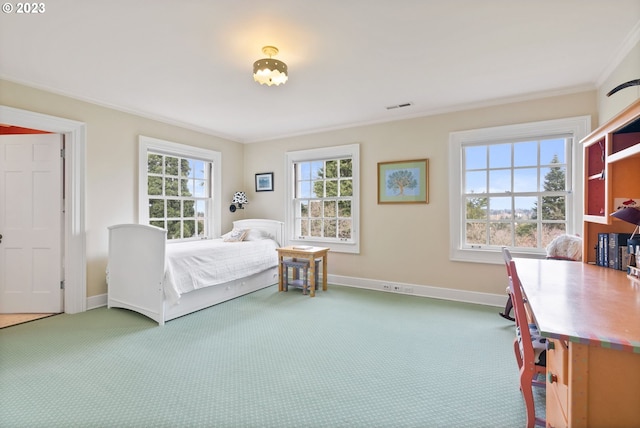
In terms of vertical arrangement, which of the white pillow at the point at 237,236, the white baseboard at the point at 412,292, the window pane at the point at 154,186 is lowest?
the white baseboard at the point at 412,292

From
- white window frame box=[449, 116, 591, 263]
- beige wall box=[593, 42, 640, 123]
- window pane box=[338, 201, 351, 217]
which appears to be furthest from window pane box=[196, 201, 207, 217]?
beige wall box=[593, 42, 640, 123]

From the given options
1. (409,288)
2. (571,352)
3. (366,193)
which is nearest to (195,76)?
(366,193)

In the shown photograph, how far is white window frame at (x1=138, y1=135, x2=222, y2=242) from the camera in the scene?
157 inches

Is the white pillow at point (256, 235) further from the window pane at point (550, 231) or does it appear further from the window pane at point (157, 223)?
the window pane at point (550, 231)

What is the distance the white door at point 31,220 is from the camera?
3.31 meters

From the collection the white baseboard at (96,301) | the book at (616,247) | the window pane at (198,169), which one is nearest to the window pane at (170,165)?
the window pane at (198,169)

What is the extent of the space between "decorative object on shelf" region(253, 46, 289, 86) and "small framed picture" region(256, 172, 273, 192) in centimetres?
293

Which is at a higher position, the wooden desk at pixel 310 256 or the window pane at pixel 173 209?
the window pane at pixel 173 209

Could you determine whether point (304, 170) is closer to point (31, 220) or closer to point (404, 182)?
point (404, 182)

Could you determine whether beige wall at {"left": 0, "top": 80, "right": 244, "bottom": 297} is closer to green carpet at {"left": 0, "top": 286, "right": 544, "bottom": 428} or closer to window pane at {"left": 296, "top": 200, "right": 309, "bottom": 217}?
green carpet at {"left": 0, "top": 286, "right": 544, "bottom": 428}

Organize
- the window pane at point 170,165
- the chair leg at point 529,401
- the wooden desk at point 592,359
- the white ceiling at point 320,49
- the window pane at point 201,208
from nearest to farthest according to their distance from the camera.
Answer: the wooden desk at point 592,359 → the chair leg at point 529,401 → the white ceiling at point 320,49 → the window pane at point 170,165 → the window pane at point 201,208

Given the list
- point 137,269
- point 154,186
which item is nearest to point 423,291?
point 137,269

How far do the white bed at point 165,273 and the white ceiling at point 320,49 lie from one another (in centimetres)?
158

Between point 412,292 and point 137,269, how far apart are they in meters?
3.42
